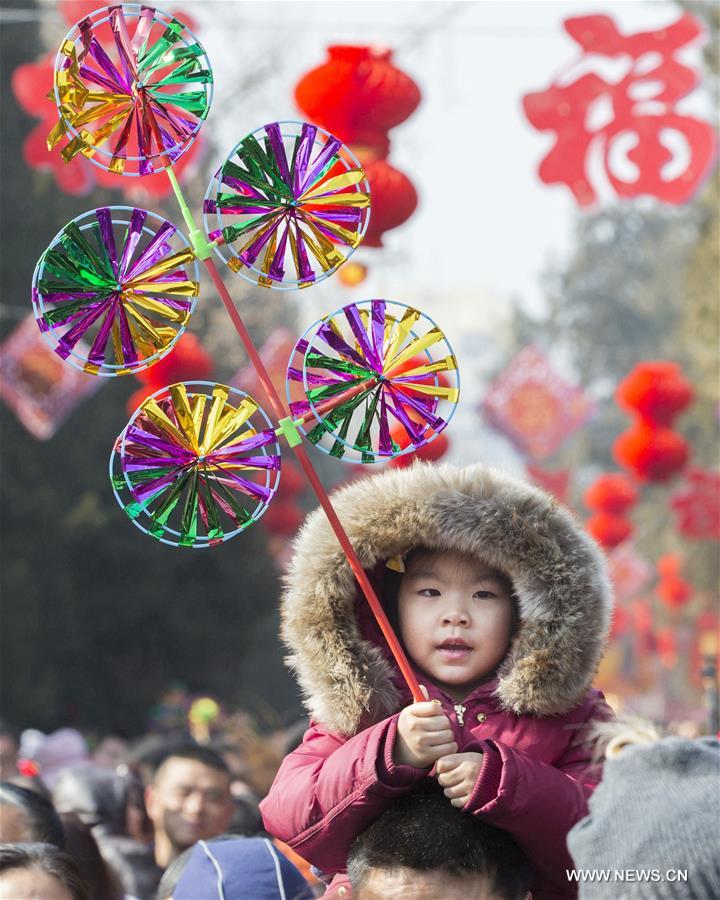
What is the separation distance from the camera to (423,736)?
2367 mm

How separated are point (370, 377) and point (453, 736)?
2.13ft

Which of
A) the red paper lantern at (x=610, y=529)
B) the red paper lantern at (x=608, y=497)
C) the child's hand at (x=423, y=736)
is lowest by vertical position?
the child's hand at (x=423, y=736)

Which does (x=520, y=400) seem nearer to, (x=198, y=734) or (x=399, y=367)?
(x=198, y=734)

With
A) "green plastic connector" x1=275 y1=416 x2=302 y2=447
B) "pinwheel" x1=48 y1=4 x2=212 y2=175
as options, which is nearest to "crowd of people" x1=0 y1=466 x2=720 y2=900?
"green plastic connector" x1=275 y1=416 x2=302 y2=447

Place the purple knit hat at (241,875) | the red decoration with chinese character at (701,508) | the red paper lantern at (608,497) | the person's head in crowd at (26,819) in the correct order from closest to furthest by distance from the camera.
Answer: the purple knit hat at (241,875)
the person's head in crowd at (26,819)
the red paper lantern at (608,497)
the red decoration with chinese character at (701,508)

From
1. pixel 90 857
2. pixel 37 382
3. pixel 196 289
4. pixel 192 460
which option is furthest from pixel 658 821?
pixel 37 382

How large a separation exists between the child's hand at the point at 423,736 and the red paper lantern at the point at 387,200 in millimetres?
3395

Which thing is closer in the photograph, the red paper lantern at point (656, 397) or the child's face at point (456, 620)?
the child's face at point (456, 620)

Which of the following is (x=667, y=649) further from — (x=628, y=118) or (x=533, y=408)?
(x=628, y=118)

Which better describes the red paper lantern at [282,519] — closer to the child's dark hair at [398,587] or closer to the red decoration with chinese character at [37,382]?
the red decoration with chinese character at [37,382]

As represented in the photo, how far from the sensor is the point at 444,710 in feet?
8.46

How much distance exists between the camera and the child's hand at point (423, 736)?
2.37m

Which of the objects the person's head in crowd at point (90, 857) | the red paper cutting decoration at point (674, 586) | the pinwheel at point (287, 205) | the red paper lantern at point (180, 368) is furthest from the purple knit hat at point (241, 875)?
the red paper cutting decoration at point (674, 586)

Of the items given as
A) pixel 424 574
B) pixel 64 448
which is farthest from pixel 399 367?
pixel 64 448
